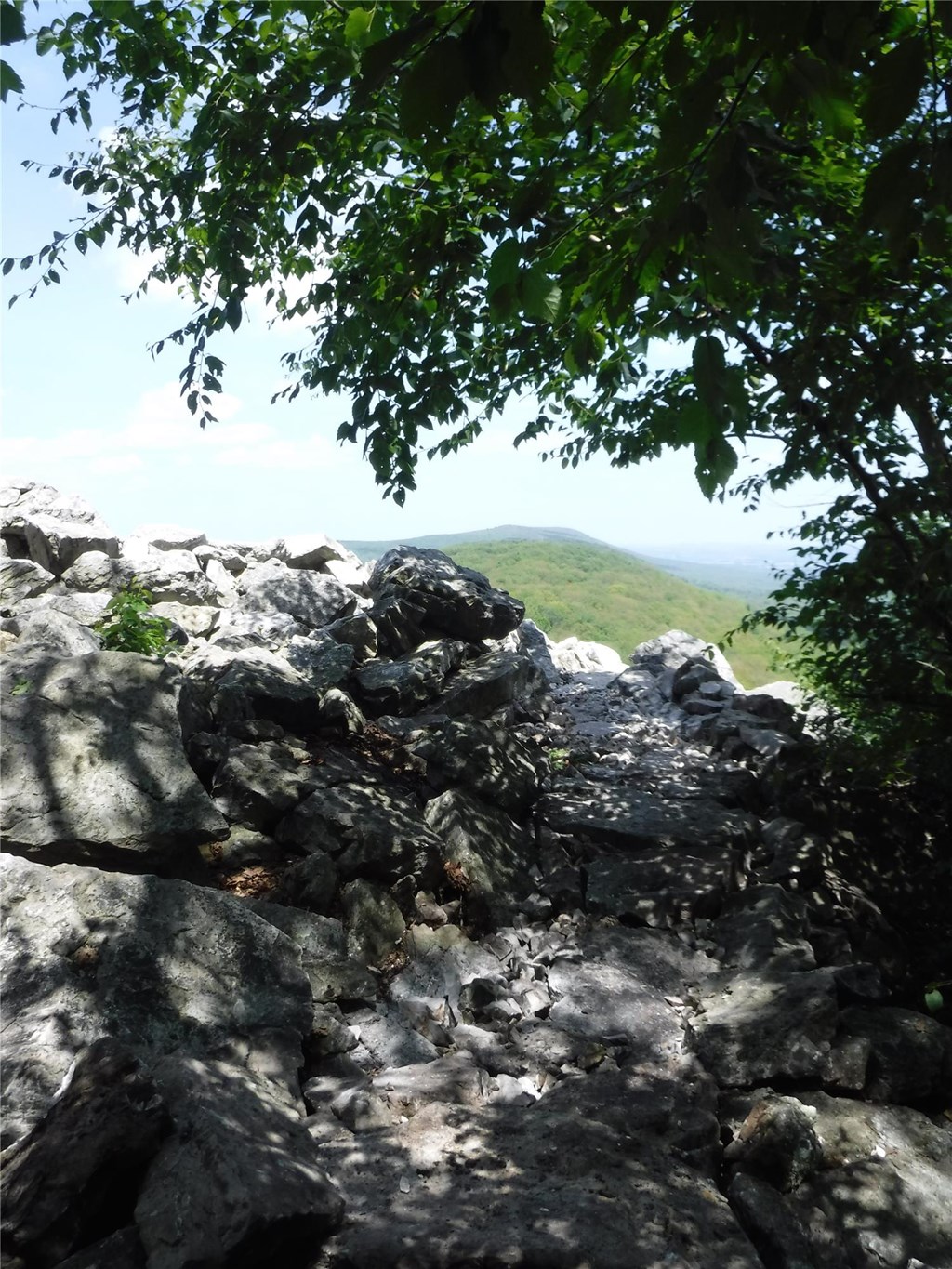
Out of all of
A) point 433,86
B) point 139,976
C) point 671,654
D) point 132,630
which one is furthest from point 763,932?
point 671,654

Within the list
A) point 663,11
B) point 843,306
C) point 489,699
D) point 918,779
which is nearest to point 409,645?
point 489,699

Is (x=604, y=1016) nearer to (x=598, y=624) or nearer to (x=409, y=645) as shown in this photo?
(x=409, y=645)

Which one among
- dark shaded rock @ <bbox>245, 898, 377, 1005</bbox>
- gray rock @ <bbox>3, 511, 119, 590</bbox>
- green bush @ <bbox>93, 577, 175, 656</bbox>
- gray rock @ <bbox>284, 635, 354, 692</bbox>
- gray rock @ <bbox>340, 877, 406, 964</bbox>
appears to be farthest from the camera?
gray rock @ <bbox>3, 511, 119, 590</bbox>

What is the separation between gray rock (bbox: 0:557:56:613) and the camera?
1018 cm

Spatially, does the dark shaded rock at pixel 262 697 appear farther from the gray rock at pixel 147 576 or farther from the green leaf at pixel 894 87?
the green leaf at pixel 894 87

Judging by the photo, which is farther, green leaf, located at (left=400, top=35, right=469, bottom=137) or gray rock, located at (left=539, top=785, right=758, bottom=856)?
gray rock, located at (left=539, top=785, right=758, bottom=856)

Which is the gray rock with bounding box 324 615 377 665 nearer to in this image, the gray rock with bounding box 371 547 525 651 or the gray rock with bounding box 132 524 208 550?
the gray rock with bounding box 371 547 525 651

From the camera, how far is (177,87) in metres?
7.72

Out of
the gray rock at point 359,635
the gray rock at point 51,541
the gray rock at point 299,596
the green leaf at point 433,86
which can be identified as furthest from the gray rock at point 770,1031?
the gray rock at point 51,541

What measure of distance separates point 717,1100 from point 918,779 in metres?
4.76

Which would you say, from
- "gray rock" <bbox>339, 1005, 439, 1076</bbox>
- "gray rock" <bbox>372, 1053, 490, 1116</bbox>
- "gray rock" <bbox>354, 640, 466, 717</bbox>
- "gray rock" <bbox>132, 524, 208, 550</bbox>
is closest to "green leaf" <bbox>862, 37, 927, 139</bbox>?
"gray rock" <bbox>372, 1053, 490, 1116</bbox>

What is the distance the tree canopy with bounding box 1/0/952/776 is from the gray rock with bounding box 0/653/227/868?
2.19 m

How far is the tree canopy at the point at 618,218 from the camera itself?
5.85ft

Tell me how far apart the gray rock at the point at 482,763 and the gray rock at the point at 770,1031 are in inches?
117
